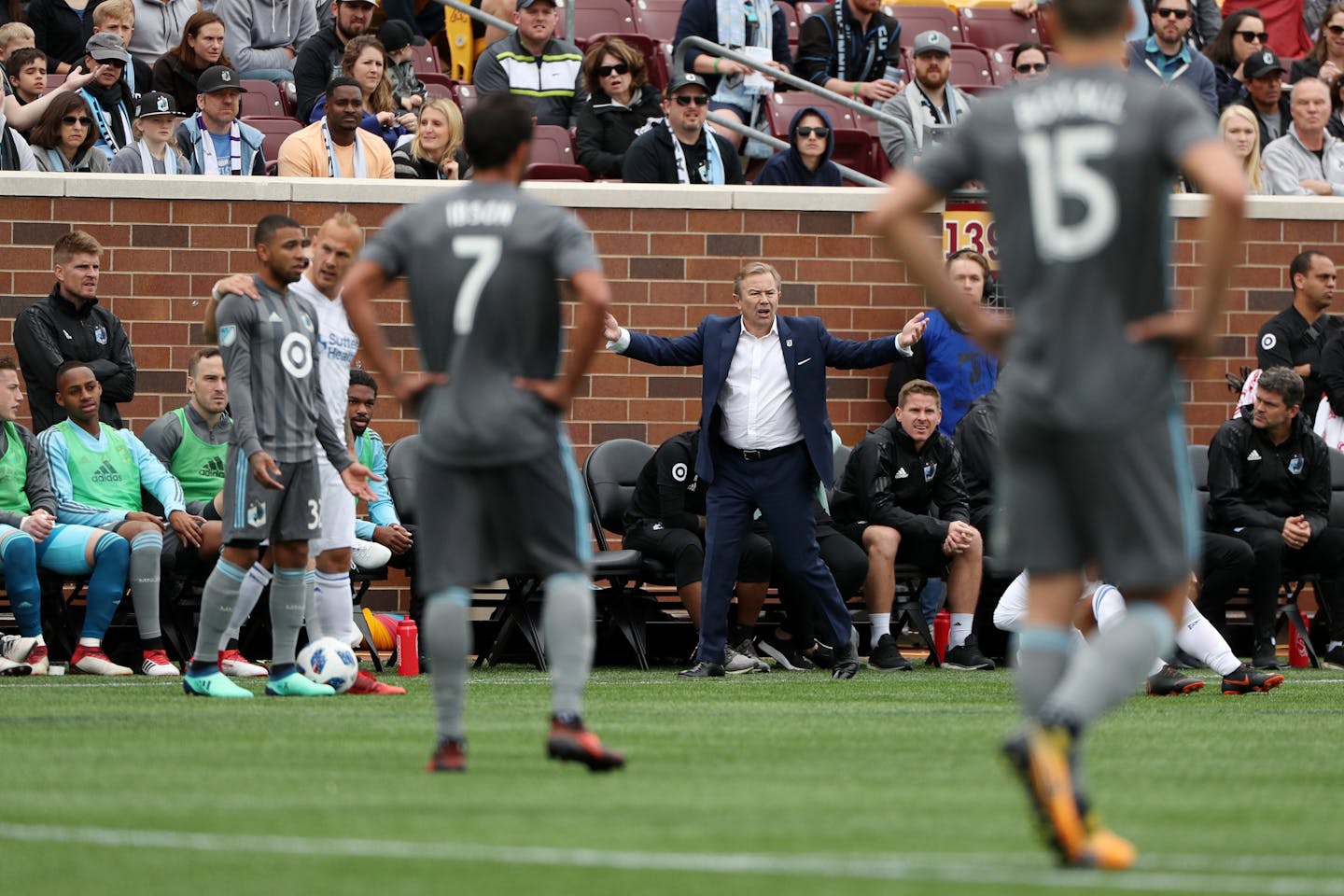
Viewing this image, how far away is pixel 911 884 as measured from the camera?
4508 millimetres

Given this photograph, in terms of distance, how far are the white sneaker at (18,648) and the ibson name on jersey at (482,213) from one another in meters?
6.60

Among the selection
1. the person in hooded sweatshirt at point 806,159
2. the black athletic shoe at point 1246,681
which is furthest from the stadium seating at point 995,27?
the black athletic shoe at point 1246,681

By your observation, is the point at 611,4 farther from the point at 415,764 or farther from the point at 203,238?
the point at 415,764

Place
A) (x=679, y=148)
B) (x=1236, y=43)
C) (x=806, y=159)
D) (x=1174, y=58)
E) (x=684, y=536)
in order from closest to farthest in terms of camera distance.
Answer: (x=684, y=536) → (x=679, y=148) → (x=806, y=159) → (x=1174, y=58) → (x=1236, y=43)

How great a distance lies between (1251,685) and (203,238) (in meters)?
7.66

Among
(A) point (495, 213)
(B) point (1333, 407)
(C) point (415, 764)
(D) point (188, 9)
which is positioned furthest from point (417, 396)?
(D) point (188, 9)

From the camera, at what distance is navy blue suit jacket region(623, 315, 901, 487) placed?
42.1 ft

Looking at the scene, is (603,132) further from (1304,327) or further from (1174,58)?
(1304,327)

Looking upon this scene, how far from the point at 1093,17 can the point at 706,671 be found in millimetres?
8105

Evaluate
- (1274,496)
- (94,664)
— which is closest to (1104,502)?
(94,664)

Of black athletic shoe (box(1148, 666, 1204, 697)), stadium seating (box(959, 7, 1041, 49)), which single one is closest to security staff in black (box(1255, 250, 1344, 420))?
black athletic shoe (box(1148, 666, 1204, 697))

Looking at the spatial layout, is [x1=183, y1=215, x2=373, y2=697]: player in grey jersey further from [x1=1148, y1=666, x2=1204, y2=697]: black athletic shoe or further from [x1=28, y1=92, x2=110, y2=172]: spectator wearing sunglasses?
[x1=28, y1=92, x2=110, y2=172]: spectator wearing sunglasses

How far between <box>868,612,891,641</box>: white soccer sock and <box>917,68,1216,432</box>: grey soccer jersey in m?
8.73

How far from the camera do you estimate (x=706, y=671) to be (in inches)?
506
